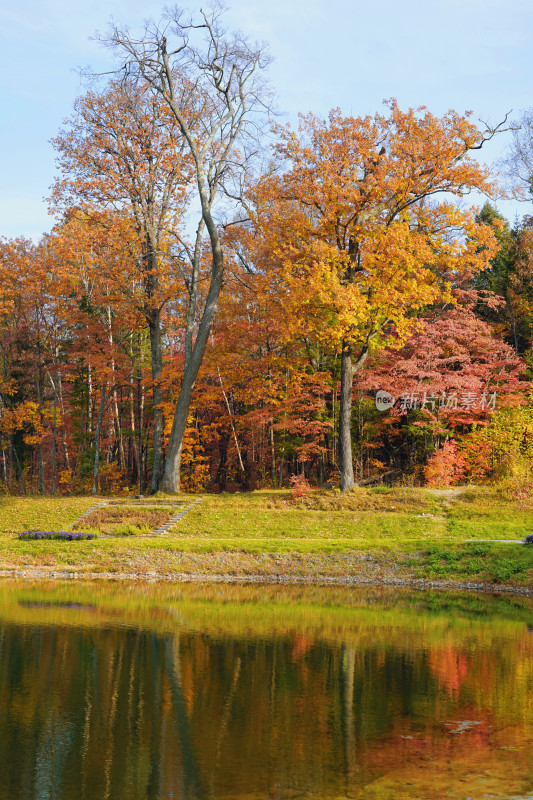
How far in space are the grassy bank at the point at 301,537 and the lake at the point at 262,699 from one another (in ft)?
10.1

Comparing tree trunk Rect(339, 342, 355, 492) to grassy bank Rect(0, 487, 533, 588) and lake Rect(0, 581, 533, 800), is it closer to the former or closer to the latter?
grassy bank Rect(0, 487, 533, 588)

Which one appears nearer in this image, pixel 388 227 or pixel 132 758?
pixel 132 758

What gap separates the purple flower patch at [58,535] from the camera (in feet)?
67.5

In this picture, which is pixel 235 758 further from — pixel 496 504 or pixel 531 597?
pixel 496 504

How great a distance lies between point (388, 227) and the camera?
24953mm

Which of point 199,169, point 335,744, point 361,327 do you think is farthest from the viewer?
point 199,169

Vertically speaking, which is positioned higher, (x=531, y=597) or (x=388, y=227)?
(x=388, y=227)

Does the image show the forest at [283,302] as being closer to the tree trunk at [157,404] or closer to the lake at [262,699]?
the tree trunk at [157,404]

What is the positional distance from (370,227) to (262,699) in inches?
766

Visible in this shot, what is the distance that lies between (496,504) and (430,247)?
8.54 meters

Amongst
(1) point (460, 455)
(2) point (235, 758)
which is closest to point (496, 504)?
(1) point (460, 455)

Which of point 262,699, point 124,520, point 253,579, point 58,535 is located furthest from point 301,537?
point 262,699

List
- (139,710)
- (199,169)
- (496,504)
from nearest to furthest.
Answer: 1. (139,710)
2. (496,504)
3. (199,169)

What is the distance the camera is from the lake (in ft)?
20.7
